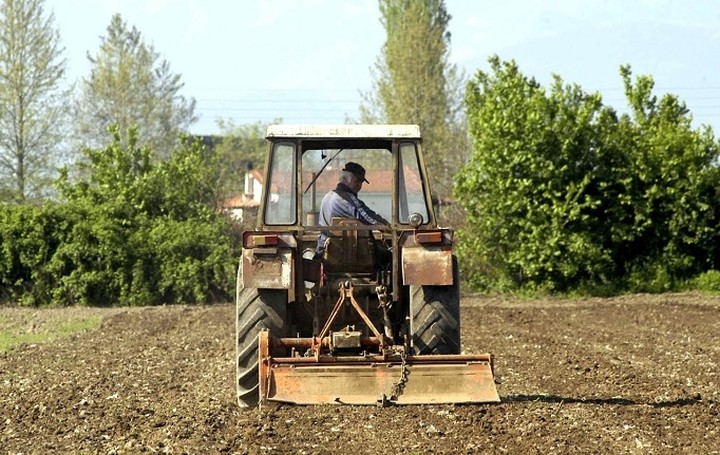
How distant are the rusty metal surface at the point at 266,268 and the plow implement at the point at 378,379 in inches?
20.6

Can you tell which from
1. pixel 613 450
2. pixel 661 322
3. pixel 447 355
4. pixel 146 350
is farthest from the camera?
pixel 661 322

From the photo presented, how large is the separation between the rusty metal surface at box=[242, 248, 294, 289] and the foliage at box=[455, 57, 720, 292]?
53.6 ft

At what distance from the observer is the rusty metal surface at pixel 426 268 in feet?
31.7

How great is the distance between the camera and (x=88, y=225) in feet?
83.5

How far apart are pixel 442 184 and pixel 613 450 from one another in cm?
3564

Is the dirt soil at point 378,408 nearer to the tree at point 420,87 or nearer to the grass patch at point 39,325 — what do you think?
the grass patch at point 39,325

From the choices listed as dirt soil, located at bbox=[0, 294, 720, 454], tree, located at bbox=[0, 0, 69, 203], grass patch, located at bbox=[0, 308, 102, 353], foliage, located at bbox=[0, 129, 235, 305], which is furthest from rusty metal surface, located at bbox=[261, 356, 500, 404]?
tree, located at bbox=[0, 0, 69, 203]

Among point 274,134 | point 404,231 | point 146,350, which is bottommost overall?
point 146,350

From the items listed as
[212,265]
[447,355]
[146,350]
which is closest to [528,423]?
[447,355]

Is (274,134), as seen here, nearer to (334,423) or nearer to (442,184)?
(334,423)

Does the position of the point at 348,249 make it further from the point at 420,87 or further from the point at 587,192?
the point at 420,87

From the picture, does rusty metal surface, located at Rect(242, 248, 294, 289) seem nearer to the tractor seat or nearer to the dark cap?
the tractor seat

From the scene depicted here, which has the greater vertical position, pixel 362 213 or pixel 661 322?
pixel 362 213

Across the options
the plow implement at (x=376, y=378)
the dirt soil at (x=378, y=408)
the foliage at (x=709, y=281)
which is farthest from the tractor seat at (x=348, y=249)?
the foliage at (x=709, y=281)
